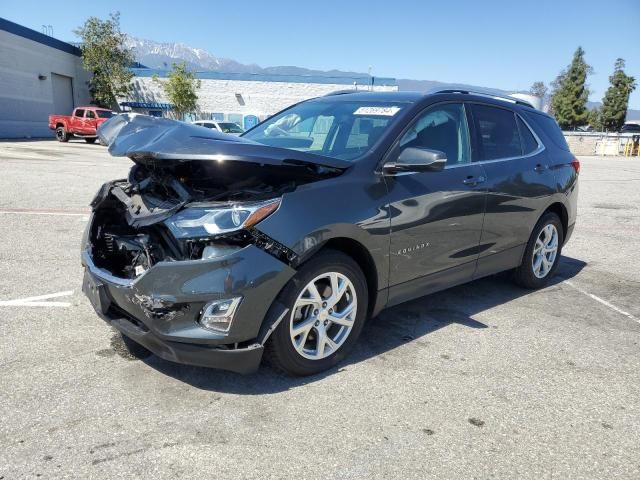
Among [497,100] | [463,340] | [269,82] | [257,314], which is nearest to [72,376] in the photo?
[257,314]

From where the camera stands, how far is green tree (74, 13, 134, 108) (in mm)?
39344

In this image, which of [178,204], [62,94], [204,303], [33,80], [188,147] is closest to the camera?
[204,303]

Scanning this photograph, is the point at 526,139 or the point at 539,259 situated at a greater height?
the point at 526,139

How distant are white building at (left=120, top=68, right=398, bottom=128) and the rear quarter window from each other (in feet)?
126

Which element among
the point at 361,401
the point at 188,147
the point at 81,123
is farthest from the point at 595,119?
the point at 188,147

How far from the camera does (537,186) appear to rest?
4852 millimetres

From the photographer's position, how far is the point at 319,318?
127 inches

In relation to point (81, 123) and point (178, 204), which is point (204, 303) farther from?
point (81, 123)

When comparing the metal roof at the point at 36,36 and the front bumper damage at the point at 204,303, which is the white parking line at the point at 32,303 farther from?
the metal roof at the point at 36,36

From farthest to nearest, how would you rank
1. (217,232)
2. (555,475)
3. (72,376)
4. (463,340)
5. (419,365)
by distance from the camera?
(463,340)
(419,365)
(72,376)
(217,232)
(555,475)

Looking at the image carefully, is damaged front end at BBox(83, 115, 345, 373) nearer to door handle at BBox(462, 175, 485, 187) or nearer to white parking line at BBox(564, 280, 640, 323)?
door handle at BBox(462, 175, 485, 187)

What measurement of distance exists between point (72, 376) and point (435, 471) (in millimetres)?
2197

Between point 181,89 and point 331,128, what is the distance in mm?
39066

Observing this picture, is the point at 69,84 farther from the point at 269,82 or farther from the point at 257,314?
the point at 257,314
